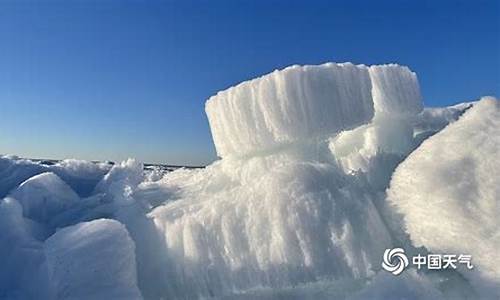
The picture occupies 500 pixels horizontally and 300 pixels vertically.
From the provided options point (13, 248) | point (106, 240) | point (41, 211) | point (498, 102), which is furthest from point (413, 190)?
point (41, 211)

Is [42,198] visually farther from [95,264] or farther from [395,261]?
[395,261]

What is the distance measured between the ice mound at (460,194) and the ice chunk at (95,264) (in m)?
2.92

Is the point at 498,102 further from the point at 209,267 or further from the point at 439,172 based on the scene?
the point at 209,267

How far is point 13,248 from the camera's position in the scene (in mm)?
5684

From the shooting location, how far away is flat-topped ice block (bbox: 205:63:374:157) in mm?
6246

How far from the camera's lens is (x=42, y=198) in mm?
7586

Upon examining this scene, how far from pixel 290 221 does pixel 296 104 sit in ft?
5.25

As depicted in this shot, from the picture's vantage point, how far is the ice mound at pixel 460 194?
195 inches

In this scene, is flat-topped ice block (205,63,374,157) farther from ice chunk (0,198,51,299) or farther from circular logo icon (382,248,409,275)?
ice chunk (0,198,51,299)

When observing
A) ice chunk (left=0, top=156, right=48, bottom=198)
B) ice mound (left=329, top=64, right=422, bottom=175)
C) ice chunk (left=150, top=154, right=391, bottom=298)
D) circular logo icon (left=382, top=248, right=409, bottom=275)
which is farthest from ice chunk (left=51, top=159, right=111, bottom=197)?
circular logo icon (left=382, top=248, right=409, bottom=275)

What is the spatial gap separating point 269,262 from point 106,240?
1722 mm

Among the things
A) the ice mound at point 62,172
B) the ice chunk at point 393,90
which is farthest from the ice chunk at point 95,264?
the ice chunk at point 393,90

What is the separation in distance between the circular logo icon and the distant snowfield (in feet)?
0.34

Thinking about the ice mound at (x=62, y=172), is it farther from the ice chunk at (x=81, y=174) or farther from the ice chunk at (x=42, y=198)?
the ice chunk at (x=42, y=198)
